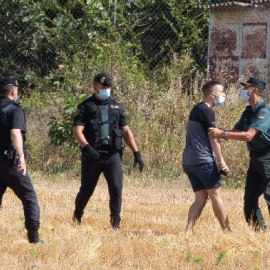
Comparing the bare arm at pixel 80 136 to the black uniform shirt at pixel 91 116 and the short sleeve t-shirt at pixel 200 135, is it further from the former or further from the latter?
the short sleeve t-shirt at pixel 200 135

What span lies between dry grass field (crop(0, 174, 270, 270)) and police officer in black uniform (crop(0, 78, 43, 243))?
1.00 ft

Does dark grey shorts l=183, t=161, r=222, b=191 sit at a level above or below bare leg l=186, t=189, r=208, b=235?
above

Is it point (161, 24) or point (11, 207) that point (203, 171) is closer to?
point (11, 207)

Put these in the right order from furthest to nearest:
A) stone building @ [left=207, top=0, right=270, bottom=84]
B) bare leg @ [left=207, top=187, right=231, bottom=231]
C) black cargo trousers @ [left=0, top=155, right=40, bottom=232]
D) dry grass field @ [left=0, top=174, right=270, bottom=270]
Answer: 1. stone building @ [left=207, top=0, right=270, bottom=84]
2. bare leg @ [left=207, top=187, right=231, bottom=231]
3. black cargo trousers @ [left=0, top=155, right=40, bottom=232]
4. dry grass field @ [left=0, top=174, right=270, bottom=270]

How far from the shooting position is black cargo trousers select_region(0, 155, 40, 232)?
8.83 m

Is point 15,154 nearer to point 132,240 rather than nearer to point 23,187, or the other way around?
point 23,187

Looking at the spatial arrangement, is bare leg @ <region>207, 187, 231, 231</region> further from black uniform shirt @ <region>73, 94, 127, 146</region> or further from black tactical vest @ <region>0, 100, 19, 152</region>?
black tactical vest @ <region>0, 100, 19, 152</region>

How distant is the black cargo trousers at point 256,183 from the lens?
30.9ft

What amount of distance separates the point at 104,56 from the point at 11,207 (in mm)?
5218

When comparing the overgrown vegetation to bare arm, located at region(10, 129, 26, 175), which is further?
the overgrown vegetation

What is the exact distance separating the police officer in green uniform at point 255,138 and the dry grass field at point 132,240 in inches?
10.6

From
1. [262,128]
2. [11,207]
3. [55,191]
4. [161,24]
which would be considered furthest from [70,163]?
[262,128]

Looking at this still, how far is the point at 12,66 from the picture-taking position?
18.5 meters

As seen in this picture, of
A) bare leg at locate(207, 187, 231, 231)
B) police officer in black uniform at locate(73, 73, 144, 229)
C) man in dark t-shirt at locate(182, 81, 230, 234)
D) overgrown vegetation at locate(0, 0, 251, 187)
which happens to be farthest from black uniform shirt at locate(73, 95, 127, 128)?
overgrown vegetation at locate(0, 0, 251, 187)
